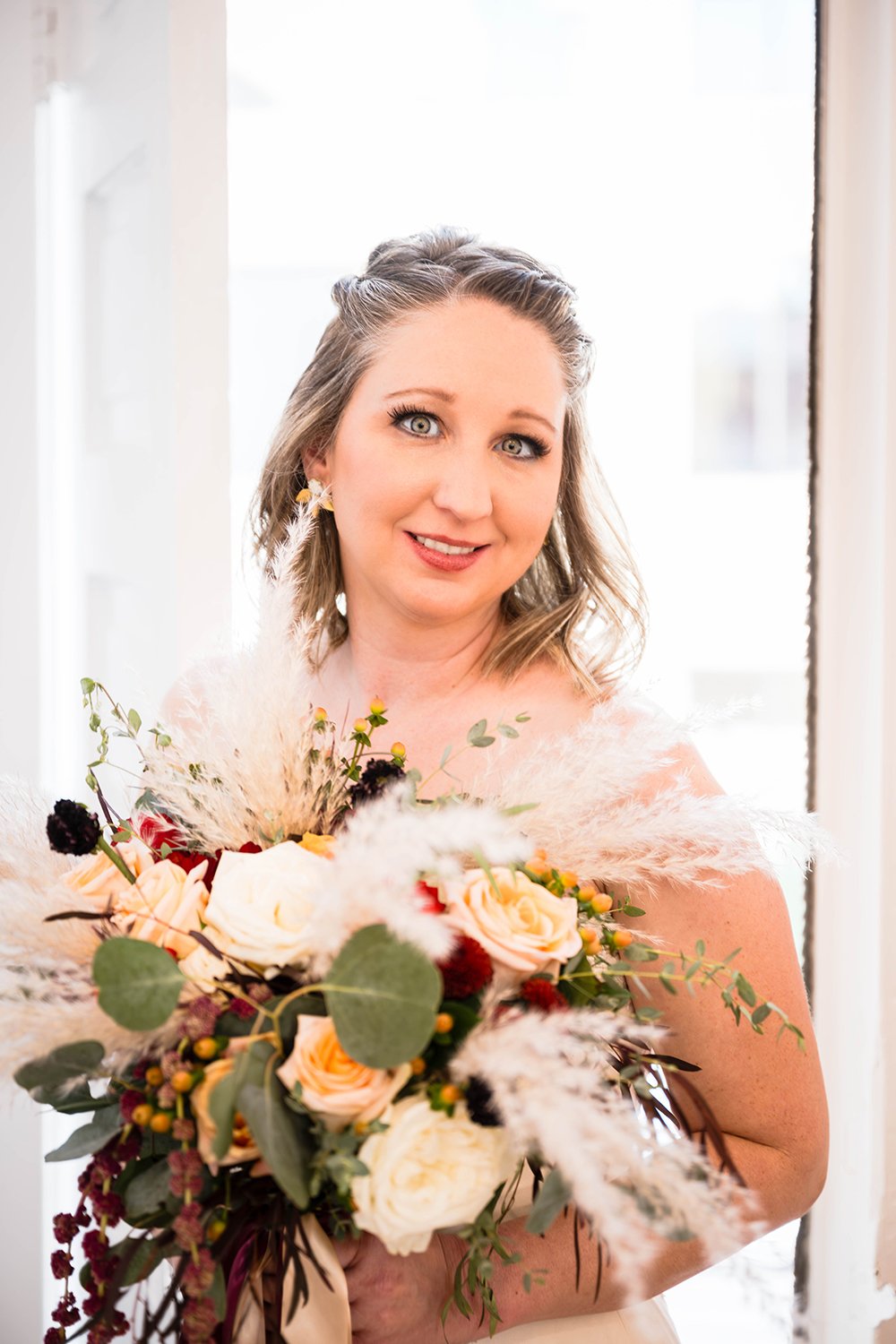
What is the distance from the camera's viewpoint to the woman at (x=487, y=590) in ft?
3.26

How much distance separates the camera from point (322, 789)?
33.6 inches

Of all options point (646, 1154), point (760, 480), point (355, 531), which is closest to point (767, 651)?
point (760, 480)

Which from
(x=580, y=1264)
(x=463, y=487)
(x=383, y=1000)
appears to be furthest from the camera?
(x=463, y=487)

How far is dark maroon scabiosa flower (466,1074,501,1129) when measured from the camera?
2.17ft

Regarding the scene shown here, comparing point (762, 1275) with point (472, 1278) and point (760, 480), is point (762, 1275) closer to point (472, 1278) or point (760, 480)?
point (472, 1278)

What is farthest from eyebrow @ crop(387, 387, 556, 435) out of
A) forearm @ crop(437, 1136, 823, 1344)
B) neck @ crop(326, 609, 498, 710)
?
forearm @ crop(437, 1136, 823, 1344)

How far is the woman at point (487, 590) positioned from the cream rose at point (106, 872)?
0.28 metres

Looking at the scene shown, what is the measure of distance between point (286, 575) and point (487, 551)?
13.4 inches

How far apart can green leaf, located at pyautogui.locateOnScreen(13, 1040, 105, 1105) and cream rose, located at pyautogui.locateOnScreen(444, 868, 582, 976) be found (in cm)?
26

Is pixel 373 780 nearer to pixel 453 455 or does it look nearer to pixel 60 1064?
pixel 60 1064

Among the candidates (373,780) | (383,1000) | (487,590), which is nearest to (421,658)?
(487,590)

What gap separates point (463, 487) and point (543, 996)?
0.64 metres

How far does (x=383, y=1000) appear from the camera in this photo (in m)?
0.64

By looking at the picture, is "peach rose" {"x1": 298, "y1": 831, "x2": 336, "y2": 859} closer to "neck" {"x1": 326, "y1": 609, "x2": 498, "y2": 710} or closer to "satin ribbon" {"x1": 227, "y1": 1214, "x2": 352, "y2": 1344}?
"satin ribbon" {"x1": 227, "y1": 1214, "x2": 352, "y2": 1344}
